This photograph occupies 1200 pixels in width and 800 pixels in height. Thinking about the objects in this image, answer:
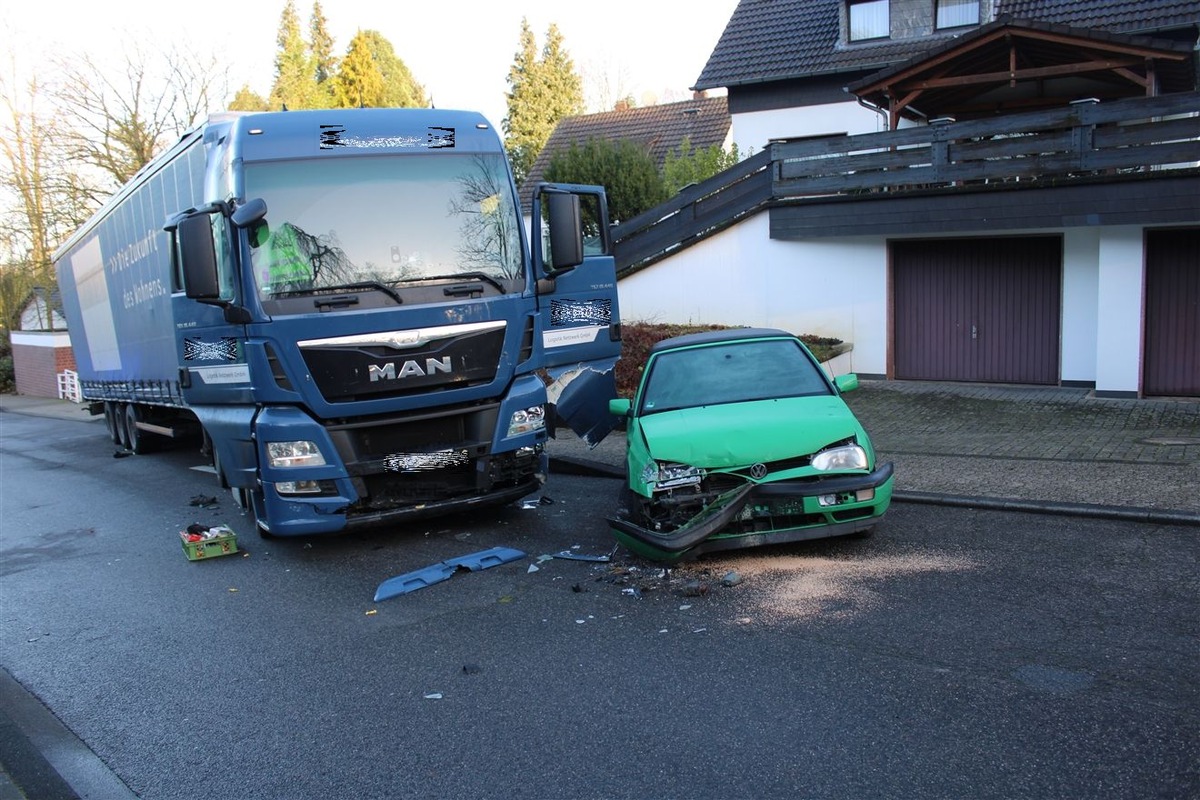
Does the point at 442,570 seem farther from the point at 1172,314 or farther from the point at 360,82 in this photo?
the point at 360,82

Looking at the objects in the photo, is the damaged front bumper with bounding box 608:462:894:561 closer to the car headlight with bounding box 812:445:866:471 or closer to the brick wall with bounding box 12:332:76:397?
the car headlight with bounding box 812:445:866:471

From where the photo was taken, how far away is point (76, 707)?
532cm

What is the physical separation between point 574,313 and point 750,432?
347cm

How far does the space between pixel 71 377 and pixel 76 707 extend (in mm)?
33398

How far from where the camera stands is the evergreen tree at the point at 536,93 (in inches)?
1788

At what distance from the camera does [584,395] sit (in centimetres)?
988

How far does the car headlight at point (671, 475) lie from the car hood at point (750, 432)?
50 millimetres

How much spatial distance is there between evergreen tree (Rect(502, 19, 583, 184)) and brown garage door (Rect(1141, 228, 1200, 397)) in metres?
33.1

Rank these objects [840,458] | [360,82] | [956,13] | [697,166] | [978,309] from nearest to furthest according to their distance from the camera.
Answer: [840,458] < [978,309] < [956,13] < [697,166] < [360,82]

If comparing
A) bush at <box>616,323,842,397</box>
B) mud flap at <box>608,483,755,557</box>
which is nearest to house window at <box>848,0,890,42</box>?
bush at <box>616,323,842,397</box>

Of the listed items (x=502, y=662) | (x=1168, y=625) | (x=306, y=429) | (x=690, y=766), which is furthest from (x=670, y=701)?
(x=306, y=429)

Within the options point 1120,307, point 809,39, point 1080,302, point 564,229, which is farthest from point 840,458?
point 809,39

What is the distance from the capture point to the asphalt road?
13.3 feet

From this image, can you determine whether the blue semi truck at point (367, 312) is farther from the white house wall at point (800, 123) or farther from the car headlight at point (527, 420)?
the white house wall at point (800, 123)
